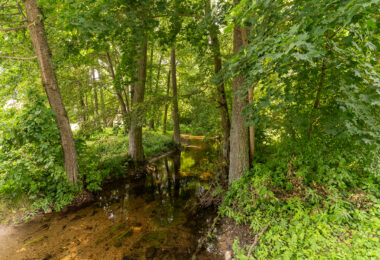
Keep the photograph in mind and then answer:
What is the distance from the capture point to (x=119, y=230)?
4539mm

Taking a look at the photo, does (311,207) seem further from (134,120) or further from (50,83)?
(50,83)

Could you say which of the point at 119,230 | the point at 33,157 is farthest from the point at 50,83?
the point at 119,230

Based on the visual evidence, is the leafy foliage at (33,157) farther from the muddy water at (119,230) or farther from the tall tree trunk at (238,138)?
the tall tree trunk at (238,138)

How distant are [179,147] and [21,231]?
1039 cm

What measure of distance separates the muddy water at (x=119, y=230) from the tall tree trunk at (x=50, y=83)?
1379 millimetres

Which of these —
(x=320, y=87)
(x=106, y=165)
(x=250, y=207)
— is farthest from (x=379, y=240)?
(x=106, y=165)

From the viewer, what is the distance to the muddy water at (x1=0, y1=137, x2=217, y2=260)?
3771mm

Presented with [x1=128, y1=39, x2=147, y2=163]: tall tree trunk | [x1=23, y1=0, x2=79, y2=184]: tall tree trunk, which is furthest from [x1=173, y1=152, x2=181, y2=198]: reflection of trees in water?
[x1=23, y1=0, x2=79, y2=184]: tall tree trunk

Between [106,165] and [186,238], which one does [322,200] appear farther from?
[106,165]

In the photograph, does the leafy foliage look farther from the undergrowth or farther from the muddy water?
the undergrowth

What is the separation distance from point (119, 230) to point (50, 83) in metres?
4.79

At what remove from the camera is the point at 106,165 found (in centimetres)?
750

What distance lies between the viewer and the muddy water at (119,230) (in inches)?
148

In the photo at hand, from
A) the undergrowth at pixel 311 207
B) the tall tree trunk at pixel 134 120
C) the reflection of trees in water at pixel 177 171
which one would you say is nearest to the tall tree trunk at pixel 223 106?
the undergrowth at pixel 311 207
